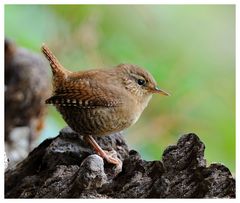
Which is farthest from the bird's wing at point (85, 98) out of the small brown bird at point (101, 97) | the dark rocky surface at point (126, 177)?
the dark rocky surface at point (126, 177)

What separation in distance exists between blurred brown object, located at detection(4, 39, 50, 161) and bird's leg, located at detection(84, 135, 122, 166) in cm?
131

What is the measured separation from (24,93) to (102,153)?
1460 millimetres

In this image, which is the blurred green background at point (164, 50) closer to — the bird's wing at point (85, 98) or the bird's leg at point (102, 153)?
the bird's wing at point (85, 98)

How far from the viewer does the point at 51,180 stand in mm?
2867

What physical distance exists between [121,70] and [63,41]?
0.75 metres

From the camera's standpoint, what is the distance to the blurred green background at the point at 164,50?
360 centimetres

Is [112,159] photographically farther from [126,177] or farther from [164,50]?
[164,50]

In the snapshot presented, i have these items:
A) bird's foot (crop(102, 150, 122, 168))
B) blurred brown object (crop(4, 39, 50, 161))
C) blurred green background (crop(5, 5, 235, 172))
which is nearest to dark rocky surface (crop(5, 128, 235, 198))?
bird's foot (crop(102, 150, 122, 168))

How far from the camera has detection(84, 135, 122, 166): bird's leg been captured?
Answer: 2.97 meters

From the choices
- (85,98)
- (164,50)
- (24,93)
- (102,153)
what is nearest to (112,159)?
(102,153)

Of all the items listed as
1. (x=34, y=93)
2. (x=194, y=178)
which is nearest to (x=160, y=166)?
(x=194, y=178)

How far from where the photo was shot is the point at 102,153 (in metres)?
2.99
